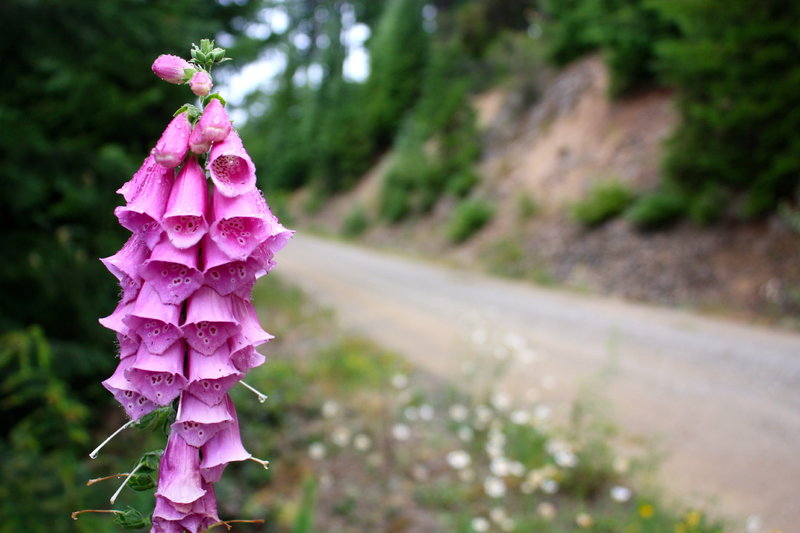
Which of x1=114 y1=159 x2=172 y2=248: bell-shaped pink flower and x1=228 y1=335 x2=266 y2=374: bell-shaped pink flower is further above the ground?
x1=114 y1=159 x2=172 y2=248: bell-shaped pink flower

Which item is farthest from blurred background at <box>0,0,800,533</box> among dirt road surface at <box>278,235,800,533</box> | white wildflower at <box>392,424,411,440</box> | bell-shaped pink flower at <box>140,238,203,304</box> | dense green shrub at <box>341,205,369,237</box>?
dense green shrub at <box>341,205,369,237</box>

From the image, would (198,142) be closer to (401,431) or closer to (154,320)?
(154,320)

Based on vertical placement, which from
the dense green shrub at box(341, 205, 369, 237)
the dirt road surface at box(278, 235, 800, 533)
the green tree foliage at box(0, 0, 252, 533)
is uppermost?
the green tree foliage at box(0, 0, 252, 533)

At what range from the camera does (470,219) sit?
17.7 m

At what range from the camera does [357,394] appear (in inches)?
232

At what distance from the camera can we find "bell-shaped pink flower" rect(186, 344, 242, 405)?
35.6 inches

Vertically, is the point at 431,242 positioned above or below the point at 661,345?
below

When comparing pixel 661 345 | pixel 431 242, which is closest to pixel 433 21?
pixel 431 242

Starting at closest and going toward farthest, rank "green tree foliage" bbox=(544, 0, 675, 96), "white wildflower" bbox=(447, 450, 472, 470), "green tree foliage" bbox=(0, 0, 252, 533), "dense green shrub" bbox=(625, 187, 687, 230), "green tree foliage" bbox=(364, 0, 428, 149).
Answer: "green tree foliage" bbox=(0, 0, 252, 533)
"white wildflower" bbox=(447, 450, 472, 470)
"dense green shrub" bbox=(625, 187, 687, 230)
"green tree foliage" bbox=(544, 0, 675, 96)
"green tree foliage" bbox=(364, 0, 428, 149)

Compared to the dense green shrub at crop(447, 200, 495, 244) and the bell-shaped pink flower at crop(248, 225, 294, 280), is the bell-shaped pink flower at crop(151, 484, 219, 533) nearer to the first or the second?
the bell-shaped pink flower at crop(248, 225, 294, 280)

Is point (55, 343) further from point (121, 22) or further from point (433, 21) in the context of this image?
point (433, 21)

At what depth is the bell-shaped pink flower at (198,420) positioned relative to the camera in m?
0.90

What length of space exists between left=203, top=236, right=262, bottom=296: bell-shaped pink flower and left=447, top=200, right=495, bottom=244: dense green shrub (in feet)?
55.5

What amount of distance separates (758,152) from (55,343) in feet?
34.6
